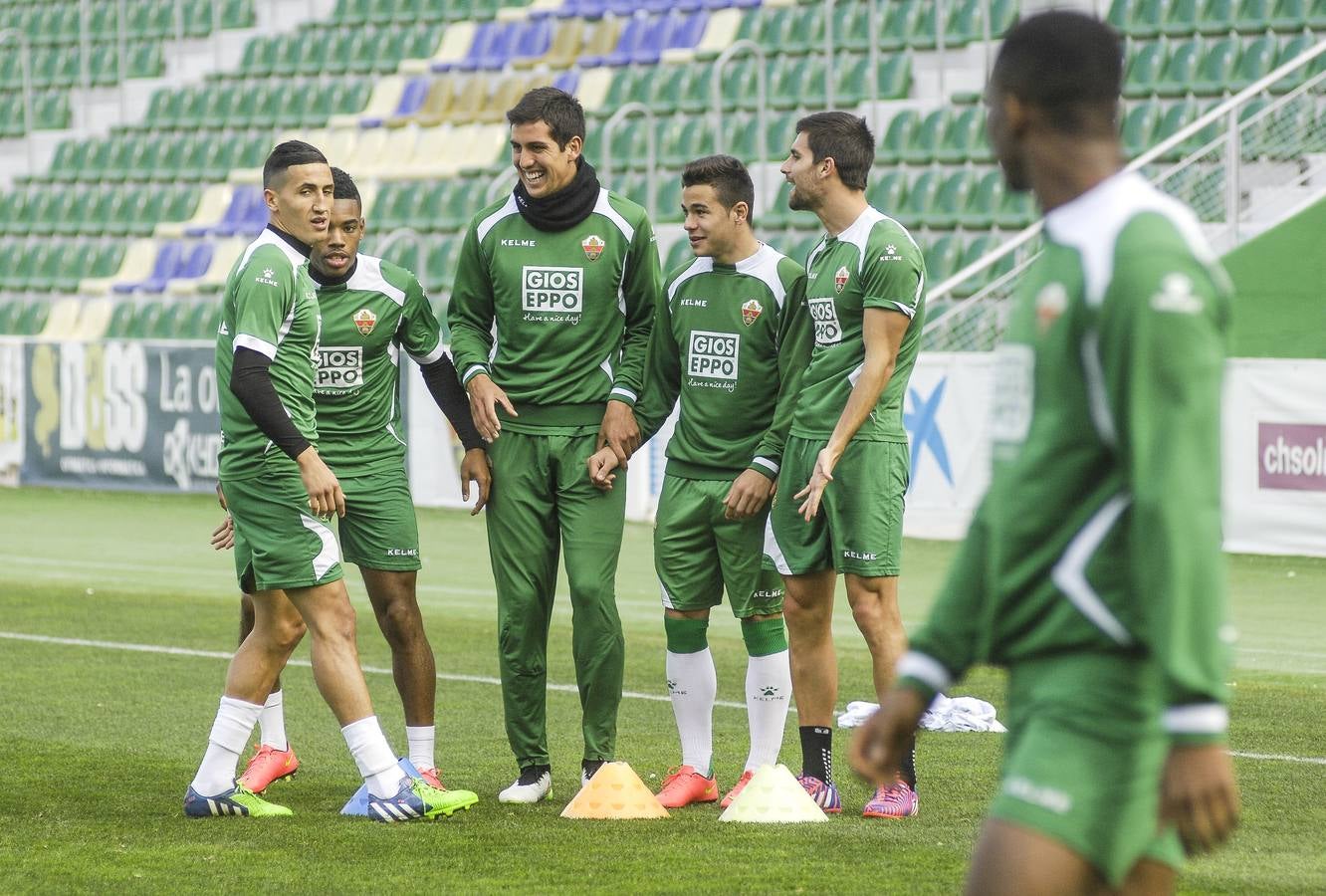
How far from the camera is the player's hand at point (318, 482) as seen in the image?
230 inches

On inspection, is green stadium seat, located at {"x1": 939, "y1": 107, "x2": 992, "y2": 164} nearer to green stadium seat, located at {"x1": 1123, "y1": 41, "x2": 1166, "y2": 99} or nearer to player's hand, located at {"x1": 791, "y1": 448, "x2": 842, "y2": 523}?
green stadium seat, located at {"x1": 1123, "y1": 41, "x2": 1166, "y2": 99}

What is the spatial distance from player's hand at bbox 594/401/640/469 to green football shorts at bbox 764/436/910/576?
0.61 m

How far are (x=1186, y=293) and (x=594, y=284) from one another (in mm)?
4188

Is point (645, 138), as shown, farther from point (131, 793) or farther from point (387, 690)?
point (131, 793)

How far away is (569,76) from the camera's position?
23578mm

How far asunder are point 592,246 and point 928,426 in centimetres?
888

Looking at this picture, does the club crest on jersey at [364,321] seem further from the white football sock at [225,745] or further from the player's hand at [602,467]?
the white football sock at [225,745]

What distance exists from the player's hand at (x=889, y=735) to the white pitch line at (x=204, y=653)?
227 inches

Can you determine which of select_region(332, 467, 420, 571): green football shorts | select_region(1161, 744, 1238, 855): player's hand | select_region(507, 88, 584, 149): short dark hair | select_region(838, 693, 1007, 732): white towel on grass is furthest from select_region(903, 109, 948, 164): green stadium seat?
select_region(1161, 744, 1238, 855): player's hand

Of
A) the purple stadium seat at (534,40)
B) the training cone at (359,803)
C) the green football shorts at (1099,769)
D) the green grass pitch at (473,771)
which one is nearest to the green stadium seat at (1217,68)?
the green grass pitch at (473,771)

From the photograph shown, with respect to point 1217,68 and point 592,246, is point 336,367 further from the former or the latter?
point 1217,68

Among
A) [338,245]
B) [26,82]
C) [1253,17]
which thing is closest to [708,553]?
[338,245]

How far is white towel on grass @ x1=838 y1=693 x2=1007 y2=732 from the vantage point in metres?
7.98

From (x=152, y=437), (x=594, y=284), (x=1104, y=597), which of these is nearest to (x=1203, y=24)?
(x=152, y=437)
